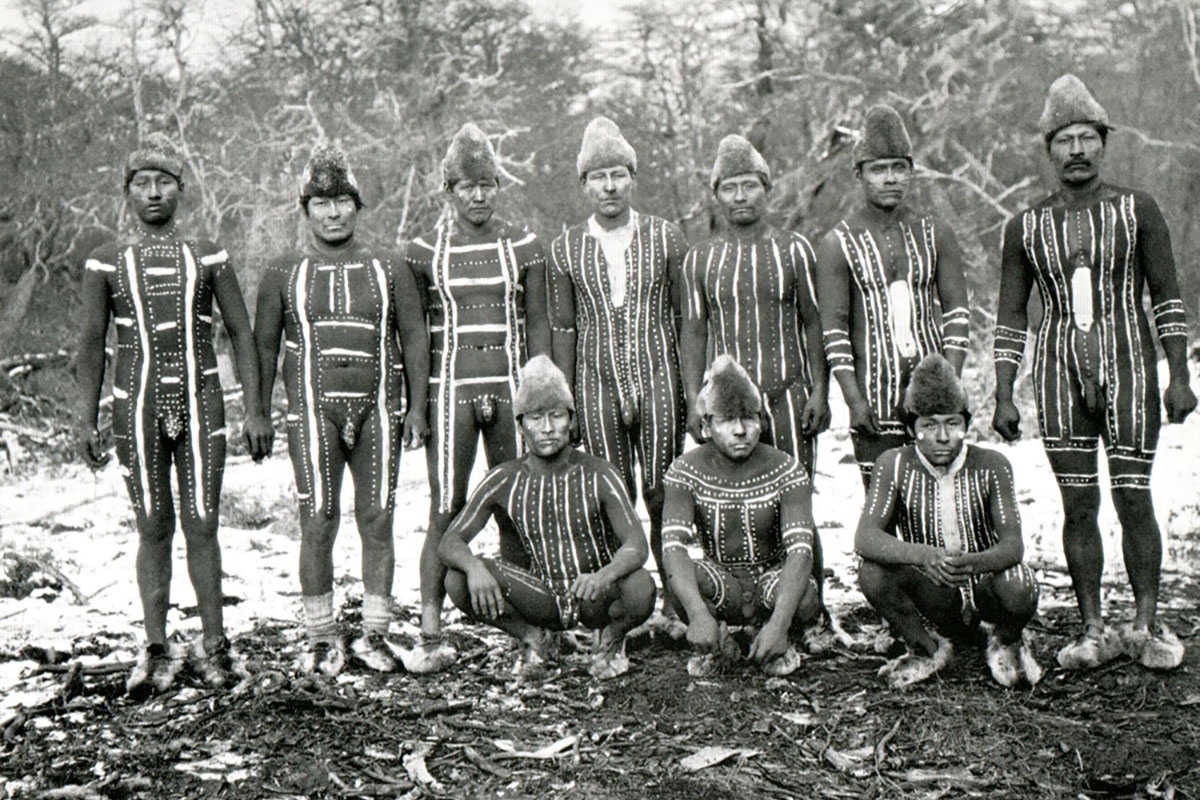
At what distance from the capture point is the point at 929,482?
14.5 ft

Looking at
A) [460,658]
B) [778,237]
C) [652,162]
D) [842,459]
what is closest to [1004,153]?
[652,162]

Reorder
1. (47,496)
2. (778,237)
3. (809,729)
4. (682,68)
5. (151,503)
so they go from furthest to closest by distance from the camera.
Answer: (682,68) → (47,496) → (778,237) → (151,503) → (809,729)

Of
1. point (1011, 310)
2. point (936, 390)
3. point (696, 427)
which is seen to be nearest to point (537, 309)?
point (696, 427)

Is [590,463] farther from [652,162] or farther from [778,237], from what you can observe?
[652,162]

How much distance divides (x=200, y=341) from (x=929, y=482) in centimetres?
286

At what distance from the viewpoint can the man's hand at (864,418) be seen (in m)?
4.78

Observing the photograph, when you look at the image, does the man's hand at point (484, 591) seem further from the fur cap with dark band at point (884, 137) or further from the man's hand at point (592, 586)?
the fur cap with dark band at point (884, 137)

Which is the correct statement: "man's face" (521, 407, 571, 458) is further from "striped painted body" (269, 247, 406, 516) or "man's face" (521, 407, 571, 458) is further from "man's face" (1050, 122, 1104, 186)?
"man's face" (1050, 122, 1104, 186)

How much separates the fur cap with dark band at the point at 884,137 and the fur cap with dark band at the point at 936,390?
925 mm

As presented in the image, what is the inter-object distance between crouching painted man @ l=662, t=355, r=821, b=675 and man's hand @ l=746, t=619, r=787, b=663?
0.19 feet

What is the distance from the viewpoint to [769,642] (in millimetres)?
4285

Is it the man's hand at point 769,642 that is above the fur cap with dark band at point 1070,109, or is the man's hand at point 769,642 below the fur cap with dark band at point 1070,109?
below

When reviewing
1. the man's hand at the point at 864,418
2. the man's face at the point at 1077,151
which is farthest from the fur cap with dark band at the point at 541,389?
the man's face at the point at 1077,151

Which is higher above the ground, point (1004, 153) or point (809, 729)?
point (1004, 153)
